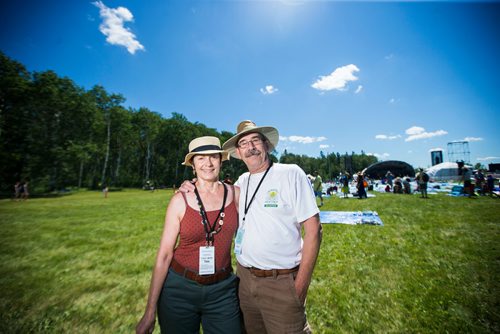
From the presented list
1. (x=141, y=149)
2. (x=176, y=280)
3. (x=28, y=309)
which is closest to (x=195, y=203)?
(x=176, y=280)

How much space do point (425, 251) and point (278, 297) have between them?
646cm

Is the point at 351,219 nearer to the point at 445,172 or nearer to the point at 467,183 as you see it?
the point at 467,183

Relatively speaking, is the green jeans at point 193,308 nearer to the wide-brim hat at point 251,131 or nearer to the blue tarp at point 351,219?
the wide-brim hat at point 251,131

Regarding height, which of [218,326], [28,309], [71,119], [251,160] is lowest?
[28,309]

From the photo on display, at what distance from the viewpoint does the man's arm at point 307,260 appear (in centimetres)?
204

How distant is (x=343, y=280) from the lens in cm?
461

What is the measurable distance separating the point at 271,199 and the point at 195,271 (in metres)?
1.14

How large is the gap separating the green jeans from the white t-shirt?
47 cm

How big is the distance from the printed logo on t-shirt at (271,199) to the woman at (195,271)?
1.58 feet

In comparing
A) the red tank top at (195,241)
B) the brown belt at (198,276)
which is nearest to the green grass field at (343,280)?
the brown belt at (198,276)

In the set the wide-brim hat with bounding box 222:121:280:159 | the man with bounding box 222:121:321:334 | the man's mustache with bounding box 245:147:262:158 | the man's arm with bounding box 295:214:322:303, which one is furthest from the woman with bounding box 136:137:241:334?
the man's arm with bounding box 295:214:322:303

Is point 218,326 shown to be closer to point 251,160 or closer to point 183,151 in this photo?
point 251,160

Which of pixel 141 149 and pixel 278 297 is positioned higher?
pixel 141 149

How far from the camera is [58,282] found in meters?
5.03
